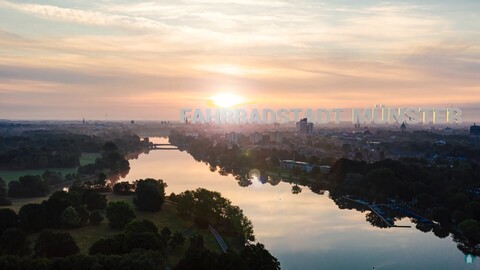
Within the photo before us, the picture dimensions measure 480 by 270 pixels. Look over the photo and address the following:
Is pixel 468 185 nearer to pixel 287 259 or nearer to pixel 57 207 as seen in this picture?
pixel 287 259

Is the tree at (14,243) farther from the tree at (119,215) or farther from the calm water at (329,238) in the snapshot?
the calm water at (329,238)

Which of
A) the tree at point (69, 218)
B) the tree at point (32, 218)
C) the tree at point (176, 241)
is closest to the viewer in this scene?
the tree at point (176, 241)

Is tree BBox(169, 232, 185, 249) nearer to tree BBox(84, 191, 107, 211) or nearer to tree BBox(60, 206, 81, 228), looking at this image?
tree BBox(60, 206, 81, 228)

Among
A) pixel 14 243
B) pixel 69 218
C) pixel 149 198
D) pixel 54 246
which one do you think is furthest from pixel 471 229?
pixel 14 243

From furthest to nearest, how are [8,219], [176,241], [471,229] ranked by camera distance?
[471,229] < [8,219] < [176,241]

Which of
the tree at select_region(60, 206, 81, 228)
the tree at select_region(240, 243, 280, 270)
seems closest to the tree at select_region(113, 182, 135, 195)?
the tree at select_region(60, 206, 81, 228)

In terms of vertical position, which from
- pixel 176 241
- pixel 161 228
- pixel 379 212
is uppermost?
pixel 176 241

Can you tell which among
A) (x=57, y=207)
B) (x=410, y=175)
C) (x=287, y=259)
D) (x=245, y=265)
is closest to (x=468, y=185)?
(x=410, y=175)

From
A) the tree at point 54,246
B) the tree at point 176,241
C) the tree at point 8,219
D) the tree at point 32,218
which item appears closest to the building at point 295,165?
the tree at point 176,241

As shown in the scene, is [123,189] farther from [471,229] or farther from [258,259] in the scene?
[471,229]
